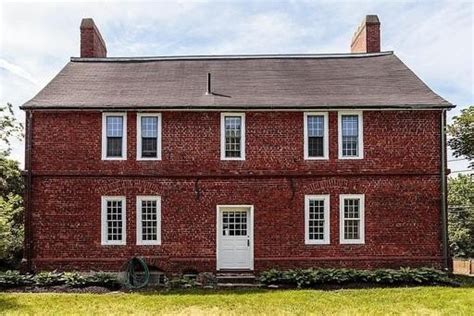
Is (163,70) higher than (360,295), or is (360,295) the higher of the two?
(163,70)

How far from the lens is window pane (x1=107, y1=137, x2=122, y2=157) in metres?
19.9

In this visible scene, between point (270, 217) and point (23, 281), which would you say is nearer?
point (23, 281)

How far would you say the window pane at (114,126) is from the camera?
19.9 m

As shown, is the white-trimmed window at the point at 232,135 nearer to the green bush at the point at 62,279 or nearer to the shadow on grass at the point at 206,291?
the shadow on grass at the point at 206,291

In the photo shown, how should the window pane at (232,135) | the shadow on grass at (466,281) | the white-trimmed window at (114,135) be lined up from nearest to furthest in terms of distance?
the shadow on grass at (466,281)
the white-trimmed window at (114,135)
the window pane at (232,135)

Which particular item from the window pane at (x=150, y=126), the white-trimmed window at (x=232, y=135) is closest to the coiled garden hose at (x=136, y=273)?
the window pane at (x=150, y=126)

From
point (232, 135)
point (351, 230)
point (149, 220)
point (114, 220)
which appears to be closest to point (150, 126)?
point (232, 135)

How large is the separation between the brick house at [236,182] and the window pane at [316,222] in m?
0.04

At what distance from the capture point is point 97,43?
2480cm

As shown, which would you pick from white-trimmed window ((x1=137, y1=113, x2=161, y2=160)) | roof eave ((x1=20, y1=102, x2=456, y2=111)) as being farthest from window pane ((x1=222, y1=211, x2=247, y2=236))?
roof eave ((x1=20, y1=102, x2=456, y2=111))

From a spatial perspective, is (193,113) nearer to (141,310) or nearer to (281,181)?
(281,181)

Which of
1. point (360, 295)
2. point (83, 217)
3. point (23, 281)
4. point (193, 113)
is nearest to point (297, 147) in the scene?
point (193, 113)

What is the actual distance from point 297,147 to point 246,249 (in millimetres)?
Result: 3979

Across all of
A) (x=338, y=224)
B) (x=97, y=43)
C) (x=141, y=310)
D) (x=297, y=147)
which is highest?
(x=97, y=43)
